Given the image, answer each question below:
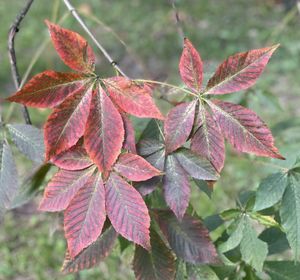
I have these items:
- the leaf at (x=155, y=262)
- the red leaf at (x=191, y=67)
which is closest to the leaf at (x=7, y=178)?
the leaf at (x=155, y=262)

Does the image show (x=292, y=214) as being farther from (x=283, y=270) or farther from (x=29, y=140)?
(x=29, y=140)

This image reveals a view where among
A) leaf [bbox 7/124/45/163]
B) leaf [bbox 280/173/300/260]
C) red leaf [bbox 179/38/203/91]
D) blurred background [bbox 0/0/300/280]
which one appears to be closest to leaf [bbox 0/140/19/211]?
leaf [bbox 7/124/45/163]

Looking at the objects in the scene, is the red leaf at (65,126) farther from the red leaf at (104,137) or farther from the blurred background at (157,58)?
the blurred background at (157,58)

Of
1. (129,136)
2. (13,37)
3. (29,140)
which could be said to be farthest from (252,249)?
(13,37)

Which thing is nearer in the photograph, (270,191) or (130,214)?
(130,214)

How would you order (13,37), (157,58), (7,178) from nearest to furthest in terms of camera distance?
(7,178), (13,37), (157,58)

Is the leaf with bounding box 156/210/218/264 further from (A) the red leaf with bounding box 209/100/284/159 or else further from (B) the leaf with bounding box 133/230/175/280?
(A) the red leaf with bounding box 209/100/284/159
